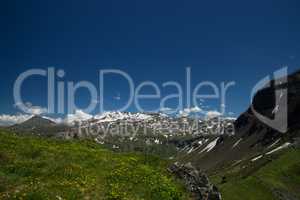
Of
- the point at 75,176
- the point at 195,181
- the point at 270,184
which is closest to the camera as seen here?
the point at 75,176

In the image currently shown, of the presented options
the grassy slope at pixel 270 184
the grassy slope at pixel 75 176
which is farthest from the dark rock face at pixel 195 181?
the grassy slope at pixel 270 184

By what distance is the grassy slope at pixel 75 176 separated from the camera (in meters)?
16.1

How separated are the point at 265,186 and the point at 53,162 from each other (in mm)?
79245

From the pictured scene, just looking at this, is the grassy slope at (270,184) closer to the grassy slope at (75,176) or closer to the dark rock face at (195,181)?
the dark rock face at (195,181)

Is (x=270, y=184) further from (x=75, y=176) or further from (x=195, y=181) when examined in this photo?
(x=75, y=176)

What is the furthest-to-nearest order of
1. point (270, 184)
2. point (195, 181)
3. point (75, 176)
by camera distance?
point (270, 184), point (195, 181), point (75, 176)

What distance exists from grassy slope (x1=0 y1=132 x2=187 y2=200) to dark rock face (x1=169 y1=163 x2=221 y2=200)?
1.13 metres

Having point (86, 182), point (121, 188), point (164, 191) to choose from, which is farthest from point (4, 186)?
point (164, 191)

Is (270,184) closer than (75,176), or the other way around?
(75,176)

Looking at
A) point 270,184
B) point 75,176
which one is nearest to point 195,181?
point 75,176

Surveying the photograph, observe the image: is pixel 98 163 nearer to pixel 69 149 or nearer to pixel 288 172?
pixel 69 149

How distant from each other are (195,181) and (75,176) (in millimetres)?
9293

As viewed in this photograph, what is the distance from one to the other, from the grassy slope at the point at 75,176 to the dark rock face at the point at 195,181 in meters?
1.13

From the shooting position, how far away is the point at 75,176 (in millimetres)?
18438
